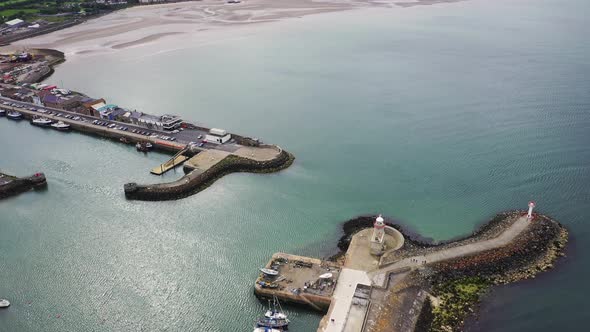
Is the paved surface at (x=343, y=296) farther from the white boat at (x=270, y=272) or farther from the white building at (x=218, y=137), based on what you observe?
the white building at (x=218, y=137)

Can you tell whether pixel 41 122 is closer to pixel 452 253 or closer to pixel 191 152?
pixel 191 152

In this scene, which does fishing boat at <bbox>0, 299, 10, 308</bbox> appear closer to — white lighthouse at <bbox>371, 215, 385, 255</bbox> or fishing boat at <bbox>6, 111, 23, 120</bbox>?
white lighthouse at <bbox>371, 215, 385, 255</bbox>

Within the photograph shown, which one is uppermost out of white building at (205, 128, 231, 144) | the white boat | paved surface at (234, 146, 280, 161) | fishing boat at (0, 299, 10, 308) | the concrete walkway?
white building at (205, 128, 231, 144)

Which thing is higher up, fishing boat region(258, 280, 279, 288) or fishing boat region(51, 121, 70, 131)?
fishing boat region(51, 121, 70, 131)

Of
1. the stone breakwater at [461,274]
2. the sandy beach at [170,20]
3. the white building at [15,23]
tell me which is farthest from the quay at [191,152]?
the white building at [15,23]

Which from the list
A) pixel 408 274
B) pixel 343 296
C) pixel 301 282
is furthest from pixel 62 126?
pixel 408 274

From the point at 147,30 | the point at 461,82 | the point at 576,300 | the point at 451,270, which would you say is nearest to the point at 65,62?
the point at 147,30

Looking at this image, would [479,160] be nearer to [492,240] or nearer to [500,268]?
[492,240]

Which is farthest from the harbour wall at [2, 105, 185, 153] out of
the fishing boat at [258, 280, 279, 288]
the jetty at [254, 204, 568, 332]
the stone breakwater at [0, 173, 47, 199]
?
the fishing boat at [258, 280, 279, 288]
